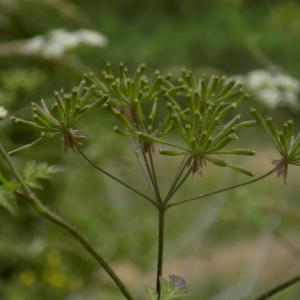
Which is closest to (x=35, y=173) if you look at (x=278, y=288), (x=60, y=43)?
(x=278, y=288)

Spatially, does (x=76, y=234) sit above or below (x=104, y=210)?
below

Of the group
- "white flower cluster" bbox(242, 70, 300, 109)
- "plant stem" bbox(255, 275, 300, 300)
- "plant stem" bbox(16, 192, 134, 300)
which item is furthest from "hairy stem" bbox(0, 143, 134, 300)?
"white flower cluster" bbox(242, 70, 300, 109)

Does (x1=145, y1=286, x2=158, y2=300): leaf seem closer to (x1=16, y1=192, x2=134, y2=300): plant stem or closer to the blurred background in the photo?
(x1=16, y1=192, x2=134, y2=300): plant stem

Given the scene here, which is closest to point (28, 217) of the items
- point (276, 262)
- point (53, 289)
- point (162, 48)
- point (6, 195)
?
point (53, 289)

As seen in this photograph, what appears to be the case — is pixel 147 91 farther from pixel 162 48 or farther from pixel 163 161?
pixel 162 48

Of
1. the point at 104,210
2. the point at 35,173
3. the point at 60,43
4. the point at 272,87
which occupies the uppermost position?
the point at 60,43

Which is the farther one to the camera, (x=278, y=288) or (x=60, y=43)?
(x=60, y=43)

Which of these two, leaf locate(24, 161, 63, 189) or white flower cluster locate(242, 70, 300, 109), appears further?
Answer: white flower cluster locate(242, 70, 300, 109)

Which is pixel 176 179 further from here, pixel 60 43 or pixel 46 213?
pixel 60 43
